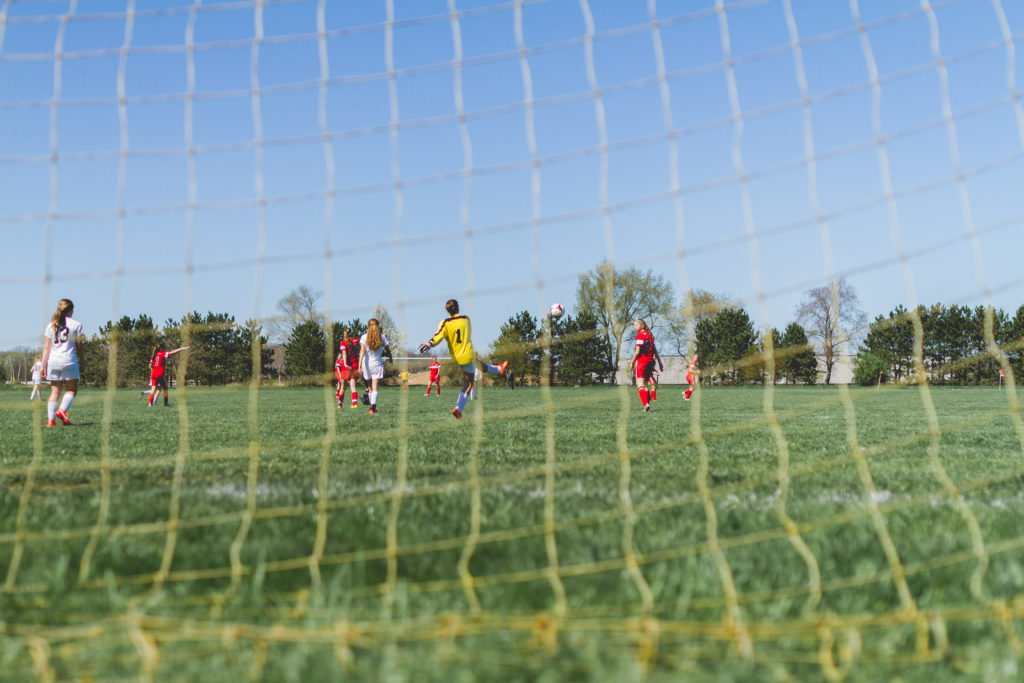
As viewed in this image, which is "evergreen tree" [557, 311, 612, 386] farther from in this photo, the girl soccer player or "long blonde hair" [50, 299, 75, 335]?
"long blonde hair" [50, 299, 75, 335]

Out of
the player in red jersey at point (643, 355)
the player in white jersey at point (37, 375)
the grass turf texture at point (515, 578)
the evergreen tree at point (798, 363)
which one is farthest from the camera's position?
the evergreen tree at point (798, 363)

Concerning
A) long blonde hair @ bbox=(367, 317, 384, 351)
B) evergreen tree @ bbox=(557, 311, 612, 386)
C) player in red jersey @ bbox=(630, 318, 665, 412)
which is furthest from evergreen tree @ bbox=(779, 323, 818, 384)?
long blonde hair @ bbox=(367, 317, 384, 351)

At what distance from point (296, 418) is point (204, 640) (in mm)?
10010

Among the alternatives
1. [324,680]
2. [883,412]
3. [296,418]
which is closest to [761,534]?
[324,680]

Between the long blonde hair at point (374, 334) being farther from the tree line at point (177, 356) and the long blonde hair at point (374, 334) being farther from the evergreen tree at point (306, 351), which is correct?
the evergreen tree at point (306, 351)

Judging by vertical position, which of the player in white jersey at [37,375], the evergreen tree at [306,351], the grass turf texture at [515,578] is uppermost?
the evergreen tree at [306,351]

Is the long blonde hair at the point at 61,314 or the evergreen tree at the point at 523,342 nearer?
the long blonde hair at the point at 61,314

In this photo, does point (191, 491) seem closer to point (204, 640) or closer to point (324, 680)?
point (204, 640)

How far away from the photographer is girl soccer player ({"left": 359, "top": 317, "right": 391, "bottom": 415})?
41.0 ft

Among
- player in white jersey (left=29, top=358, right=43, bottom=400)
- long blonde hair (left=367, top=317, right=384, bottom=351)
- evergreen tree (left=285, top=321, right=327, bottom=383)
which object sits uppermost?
evergreen tree (left=285, top=321, right=327, bottom=383)

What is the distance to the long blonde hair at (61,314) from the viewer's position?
8805mm

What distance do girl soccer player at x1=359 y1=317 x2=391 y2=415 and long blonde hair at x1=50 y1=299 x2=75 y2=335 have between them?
4.38 m

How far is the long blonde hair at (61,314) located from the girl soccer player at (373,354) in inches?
172

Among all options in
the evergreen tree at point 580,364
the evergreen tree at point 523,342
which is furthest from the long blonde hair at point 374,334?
the evergreen tree at point 580,364
